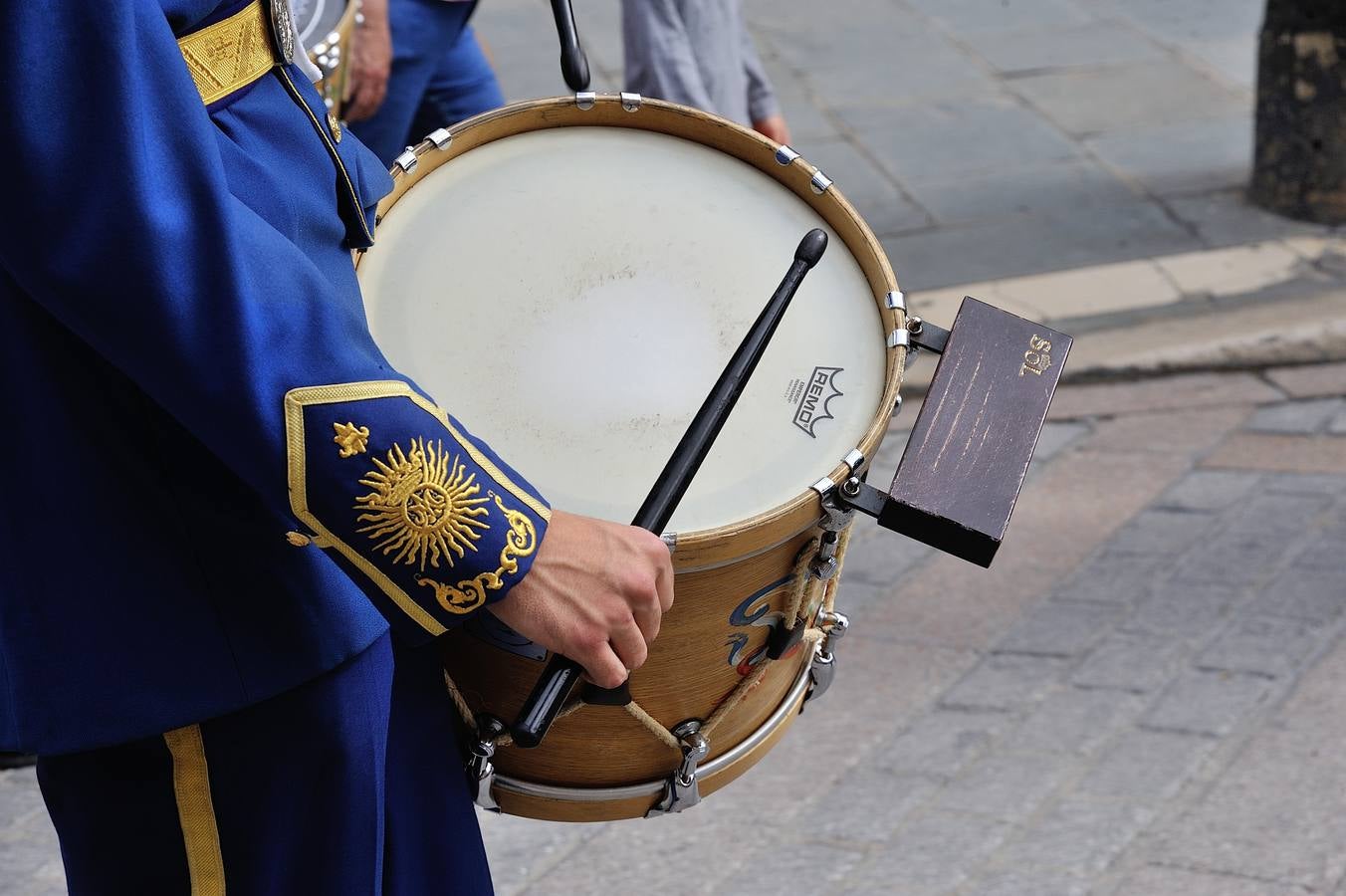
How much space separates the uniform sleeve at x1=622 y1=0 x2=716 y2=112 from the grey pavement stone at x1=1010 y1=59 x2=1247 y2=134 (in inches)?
101

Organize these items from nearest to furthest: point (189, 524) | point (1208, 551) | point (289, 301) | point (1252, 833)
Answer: point (289, 301)
point (189, 524)
point (1252, 833)
point (1208, 551)

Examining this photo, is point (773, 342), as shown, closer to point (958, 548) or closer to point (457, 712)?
point (958, 548)

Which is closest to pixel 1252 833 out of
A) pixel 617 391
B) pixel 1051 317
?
pixel 617 391

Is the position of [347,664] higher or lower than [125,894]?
higher

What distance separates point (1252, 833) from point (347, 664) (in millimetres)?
1584

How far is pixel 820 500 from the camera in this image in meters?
1.36

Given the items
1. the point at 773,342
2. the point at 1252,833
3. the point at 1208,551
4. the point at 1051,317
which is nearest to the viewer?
the point at 773,342

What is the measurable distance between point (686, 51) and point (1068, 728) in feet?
5.04

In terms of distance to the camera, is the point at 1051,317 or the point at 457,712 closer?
the point at 457,712

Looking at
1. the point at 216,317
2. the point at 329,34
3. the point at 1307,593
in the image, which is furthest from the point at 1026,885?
the point at 329,34

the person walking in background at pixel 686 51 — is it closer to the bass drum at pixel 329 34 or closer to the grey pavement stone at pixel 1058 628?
the bass drum at pixel 329 34

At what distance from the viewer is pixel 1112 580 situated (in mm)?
3078

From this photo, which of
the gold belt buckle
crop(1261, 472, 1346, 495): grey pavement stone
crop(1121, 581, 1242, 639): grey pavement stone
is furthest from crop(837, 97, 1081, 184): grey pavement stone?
the gold belt buckle

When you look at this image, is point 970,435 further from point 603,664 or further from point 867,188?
point 867,188
